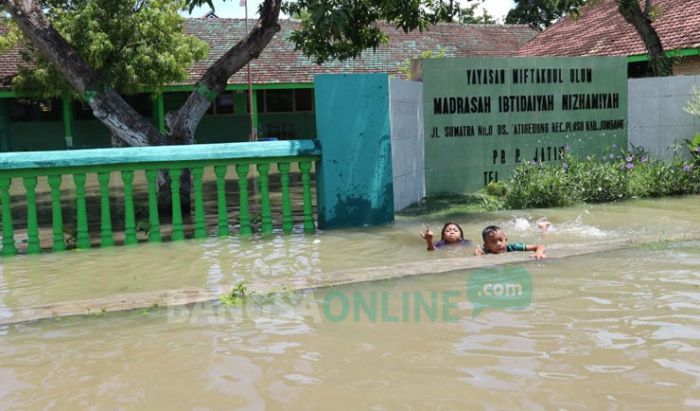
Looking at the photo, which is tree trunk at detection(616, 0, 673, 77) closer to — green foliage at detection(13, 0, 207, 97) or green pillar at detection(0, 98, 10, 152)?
green foliage at detection(13, 0, 207, 97)

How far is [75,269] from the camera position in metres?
7.04

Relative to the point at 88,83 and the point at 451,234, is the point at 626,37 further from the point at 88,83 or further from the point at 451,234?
the point at 451,234

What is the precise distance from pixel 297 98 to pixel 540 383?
29.4 m

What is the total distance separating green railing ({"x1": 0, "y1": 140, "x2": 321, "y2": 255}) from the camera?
8.06 metres

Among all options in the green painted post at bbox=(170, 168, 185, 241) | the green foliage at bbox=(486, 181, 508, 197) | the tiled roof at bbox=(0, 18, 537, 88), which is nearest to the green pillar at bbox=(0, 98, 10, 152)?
the tiled roof at bbox=(0, 18, 537, 88)

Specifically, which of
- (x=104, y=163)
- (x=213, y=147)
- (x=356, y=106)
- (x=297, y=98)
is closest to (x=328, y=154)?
(x=356, y=106)

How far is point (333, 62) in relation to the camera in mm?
30453

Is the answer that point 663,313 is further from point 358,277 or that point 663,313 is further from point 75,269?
point 75,269

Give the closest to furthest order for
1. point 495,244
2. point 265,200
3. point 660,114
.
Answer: point 495,244
point 265,200
point 660,114

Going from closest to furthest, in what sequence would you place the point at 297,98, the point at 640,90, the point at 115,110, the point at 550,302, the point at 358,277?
the point at 550,302 < the point at 358,277 < the point at 115,110 < the point at 640,90 < the point at 297,98

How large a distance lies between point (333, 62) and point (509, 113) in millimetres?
19591

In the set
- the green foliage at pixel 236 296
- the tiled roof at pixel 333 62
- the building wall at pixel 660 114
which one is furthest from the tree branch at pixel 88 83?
the tiled roof at pixel 333 62

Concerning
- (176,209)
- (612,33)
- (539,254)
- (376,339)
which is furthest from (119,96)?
(612,33)

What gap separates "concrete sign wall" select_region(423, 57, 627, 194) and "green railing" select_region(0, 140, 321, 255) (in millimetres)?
2852
